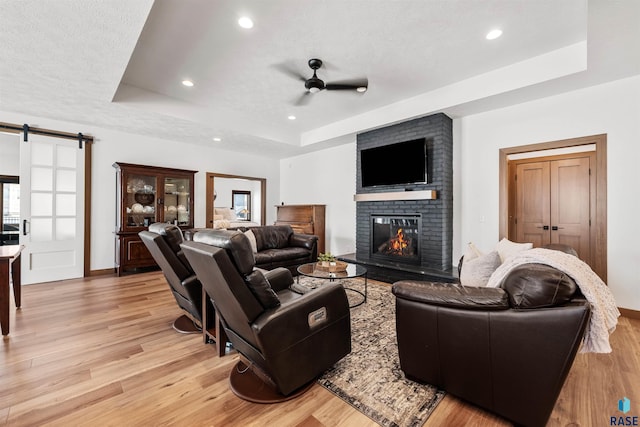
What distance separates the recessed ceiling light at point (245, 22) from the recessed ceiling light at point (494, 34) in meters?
2.25

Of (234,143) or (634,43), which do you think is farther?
(234,143)

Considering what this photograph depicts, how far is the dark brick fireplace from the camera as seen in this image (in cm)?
400

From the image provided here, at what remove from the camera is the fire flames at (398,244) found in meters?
4.50

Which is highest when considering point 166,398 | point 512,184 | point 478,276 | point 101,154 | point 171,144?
point 171,144

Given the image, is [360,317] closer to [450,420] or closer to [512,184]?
[450,420]

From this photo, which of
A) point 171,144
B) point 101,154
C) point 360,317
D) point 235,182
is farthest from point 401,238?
point 235,182

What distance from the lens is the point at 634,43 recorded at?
233 cm

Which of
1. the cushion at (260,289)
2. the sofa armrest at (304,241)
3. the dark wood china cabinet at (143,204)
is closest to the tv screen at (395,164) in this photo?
the sofa armrest at (304,241)

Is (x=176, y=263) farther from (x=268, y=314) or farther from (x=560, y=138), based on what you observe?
(x=560, y=138)

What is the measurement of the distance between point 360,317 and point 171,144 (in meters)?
4.99

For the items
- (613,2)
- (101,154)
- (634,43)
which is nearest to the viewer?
(613,2)

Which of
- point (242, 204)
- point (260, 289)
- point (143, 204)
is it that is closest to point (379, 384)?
point (260, 289)

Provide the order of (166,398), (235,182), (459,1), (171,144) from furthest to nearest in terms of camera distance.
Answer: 1. (235,182)
2. (171,144)
3. (459,1)
4. (166,398)

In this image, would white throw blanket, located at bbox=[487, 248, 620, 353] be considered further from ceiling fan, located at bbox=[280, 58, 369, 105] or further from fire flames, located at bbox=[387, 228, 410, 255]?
fire flames, located at bbox=[387, 228, 410, 255]
